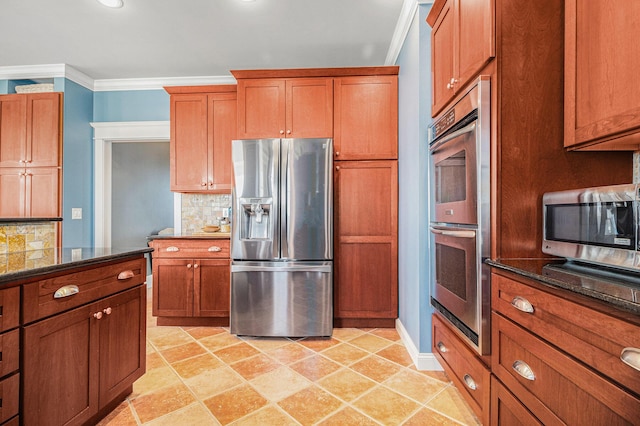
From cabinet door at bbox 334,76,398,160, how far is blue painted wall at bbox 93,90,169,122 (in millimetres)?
2200

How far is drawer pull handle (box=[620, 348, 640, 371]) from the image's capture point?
2.19 ft

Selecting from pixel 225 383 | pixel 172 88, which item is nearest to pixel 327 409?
pixel 225 383

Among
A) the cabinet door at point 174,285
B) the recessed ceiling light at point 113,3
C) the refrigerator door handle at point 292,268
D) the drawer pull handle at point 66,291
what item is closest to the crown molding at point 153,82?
the recessed ceiling light at point 113,3

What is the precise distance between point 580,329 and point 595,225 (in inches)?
15.5

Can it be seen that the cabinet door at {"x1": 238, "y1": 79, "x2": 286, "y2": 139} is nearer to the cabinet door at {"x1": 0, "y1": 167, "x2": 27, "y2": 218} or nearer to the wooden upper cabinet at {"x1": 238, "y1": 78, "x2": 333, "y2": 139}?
the wooden upper cabinet at {"x1": 238, "y1": 78, "x2": 333, "y2": 139}

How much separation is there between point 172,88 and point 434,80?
2627mm

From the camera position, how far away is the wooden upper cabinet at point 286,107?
9.50 feet

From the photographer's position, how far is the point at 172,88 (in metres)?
3.20

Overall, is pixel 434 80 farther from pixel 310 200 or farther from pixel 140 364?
pixel 140 364

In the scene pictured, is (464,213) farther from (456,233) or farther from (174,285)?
(174,285)

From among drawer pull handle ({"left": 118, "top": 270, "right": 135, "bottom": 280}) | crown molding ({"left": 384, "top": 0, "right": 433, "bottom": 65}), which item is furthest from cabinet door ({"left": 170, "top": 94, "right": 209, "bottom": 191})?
crown molding ({"left": 384, "top": 0, "right": 433, "bottom": 65})

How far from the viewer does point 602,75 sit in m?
1.11

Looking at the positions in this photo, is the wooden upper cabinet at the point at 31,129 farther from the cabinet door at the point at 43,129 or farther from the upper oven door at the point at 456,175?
the upper oven door at the point at 456,175

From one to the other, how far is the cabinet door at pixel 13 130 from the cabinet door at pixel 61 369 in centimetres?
316
